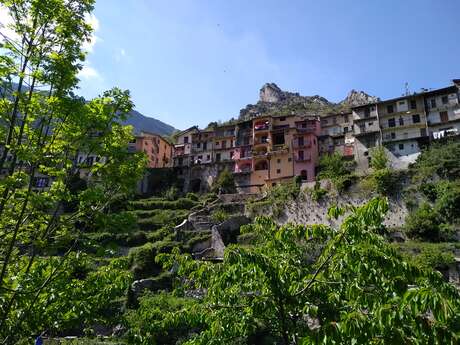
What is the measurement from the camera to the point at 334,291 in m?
6.28

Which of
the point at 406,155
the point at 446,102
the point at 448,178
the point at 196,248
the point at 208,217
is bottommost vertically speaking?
the point at 196,248

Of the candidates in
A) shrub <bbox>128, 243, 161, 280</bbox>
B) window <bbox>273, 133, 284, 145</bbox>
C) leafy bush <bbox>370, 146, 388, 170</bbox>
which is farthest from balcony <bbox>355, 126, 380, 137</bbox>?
shrub <bbox>128, 243, 161, 280</bbox>

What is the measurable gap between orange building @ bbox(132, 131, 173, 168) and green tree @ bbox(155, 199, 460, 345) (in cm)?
6299

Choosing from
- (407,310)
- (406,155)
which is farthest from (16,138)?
(406,155)

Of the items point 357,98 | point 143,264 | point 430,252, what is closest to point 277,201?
point 143,264

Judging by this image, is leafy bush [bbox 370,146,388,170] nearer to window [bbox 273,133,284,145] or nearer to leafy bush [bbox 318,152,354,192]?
leafy bush [bbox 318,152,354,192]

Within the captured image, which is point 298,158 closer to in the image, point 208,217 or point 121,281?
point 208,217

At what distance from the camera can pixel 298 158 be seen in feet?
184

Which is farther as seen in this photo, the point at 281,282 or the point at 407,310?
the point at 281,282

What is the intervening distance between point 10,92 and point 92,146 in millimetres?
1941

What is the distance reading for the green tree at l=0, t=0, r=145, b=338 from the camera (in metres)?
7.36

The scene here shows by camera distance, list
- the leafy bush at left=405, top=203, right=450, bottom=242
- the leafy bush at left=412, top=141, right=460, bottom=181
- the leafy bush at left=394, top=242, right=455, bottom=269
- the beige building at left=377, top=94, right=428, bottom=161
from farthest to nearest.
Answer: the beige building at left=377, top=94, right=428, bottom=161 < the leafy bush at left=412, top=141, right=460, bottom=181 < the leafy bush at left=405, top=203, right=450, bottom=242 < the leafy bush at left=394, top=242, right=455, bottom=269

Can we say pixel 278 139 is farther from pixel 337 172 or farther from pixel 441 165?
pixel 441 165

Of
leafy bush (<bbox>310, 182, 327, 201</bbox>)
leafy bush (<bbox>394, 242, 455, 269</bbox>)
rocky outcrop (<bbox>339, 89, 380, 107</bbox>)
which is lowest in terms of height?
leafy bush (<bbox>394, 242, 455, 269</bbox>)
